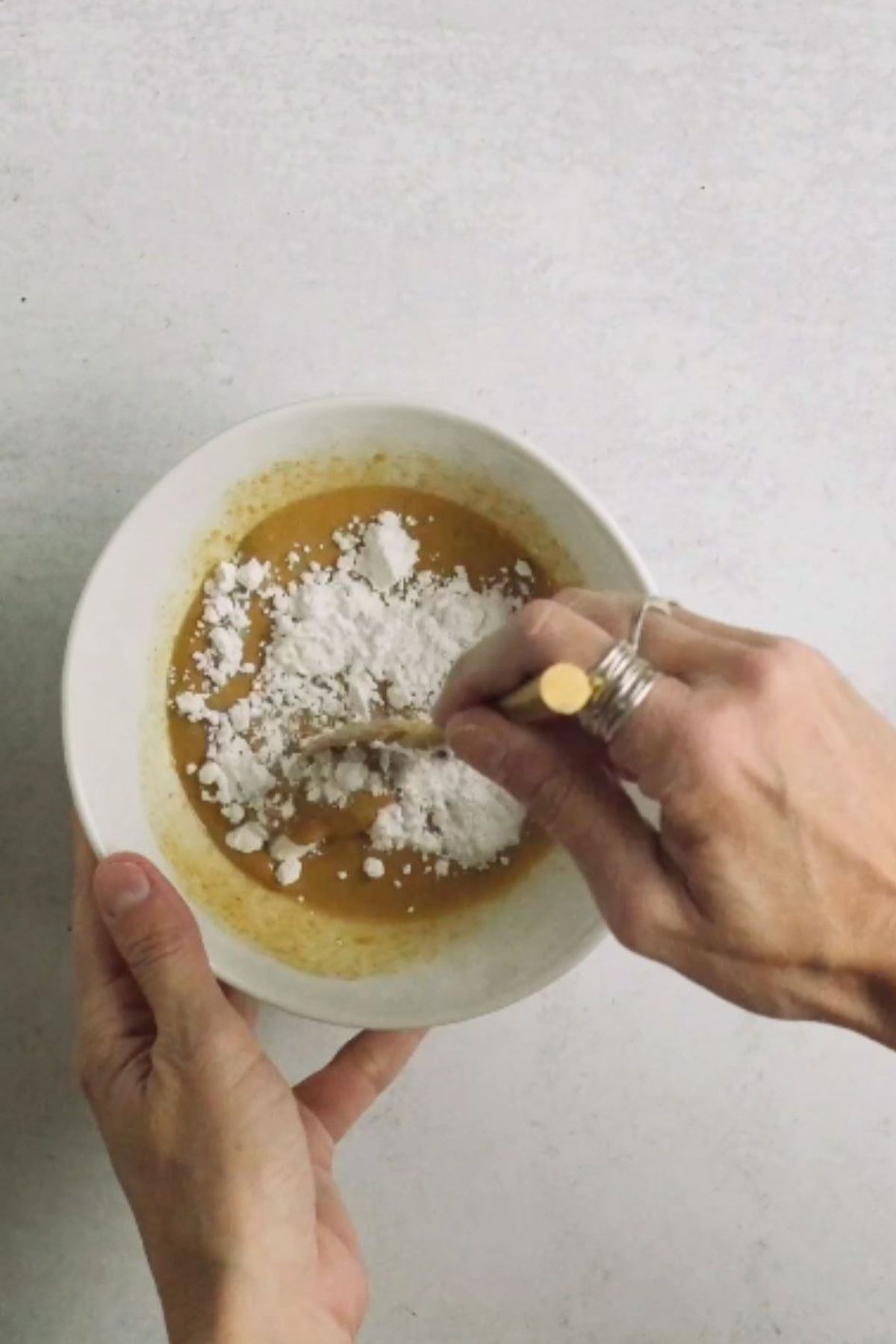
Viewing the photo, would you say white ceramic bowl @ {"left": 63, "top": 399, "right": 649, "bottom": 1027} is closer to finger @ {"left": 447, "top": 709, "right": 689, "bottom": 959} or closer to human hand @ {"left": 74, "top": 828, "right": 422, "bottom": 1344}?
human hand @ {"left": 74, "top": 828, "right": 422, "bottom": 1344}

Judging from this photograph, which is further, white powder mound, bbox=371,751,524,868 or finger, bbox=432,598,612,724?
white powder mound, bbox=371,751,524,868

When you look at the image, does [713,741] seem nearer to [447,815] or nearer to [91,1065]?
[447,815]

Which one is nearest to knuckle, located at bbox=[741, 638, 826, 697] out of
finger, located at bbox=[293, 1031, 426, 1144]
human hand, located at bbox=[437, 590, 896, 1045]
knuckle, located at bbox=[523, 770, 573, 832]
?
human hand, located at bbox=[437, 590, 896, 1045]

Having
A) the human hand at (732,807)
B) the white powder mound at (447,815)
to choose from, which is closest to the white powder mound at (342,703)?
the white powder mound at (447,815)

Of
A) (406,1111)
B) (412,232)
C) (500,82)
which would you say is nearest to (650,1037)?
(406,1111)

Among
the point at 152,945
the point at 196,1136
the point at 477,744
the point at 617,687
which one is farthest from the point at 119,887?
the point at 617,687

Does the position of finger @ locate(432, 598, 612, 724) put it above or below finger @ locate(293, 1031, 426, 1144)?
above

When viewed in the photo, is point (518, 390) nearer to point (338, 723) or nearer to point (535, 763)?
point (338, 723)
